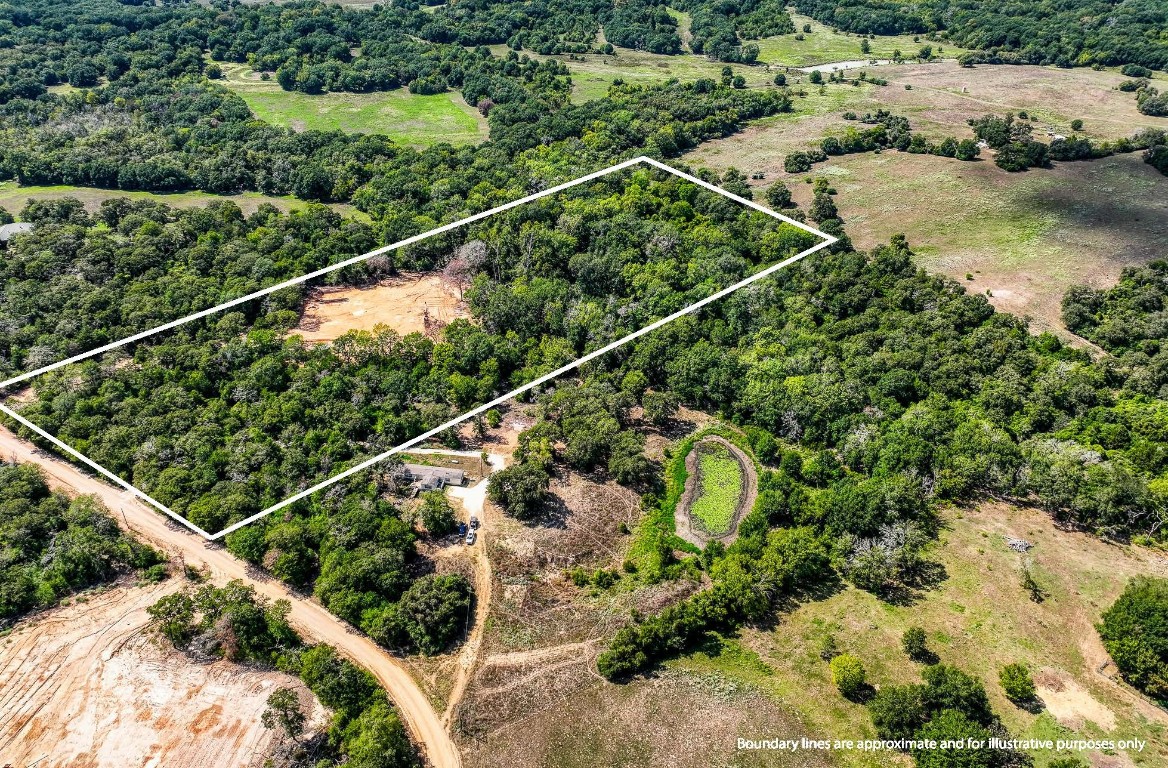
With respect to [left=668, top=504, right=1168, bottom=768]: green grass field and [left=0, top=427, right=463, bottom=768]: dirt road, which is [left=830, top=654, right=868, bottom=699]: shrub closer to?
[left=668, top=504, right=1168, bottom=768]: green grass field

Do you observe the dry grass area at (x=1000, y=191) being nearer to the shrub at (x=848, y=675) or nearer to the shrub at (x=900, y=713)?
the shrub at (x=848, y=675)

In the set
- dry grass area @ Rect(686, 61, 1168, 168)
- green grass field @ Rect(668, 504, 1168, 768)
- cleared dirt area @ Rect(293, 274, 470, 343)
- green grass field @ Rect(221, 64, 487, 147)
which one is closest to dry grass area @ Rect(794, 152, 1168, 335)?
dry grass area @ Rect(686, 61, 1168, 168)

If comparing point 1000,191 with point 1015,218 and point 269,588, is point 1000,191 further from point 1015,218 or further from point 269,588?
point 269,588

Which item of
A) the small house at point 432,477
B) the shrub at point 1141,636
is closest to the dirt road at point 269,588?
the small house at point 432,477

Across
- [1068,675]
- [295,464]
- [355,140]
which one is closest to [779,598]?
[1068,675]

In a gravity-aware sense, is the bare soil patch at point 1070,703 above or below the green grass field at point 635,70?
below

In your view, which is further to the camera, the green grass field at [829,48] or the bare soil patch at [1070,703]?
the green grass field at [829,48]

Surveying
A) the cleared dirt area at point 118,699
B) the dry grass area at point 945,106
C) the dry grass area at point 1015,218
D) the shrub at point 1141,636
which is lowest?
the cleared dirt area at point 118,699
